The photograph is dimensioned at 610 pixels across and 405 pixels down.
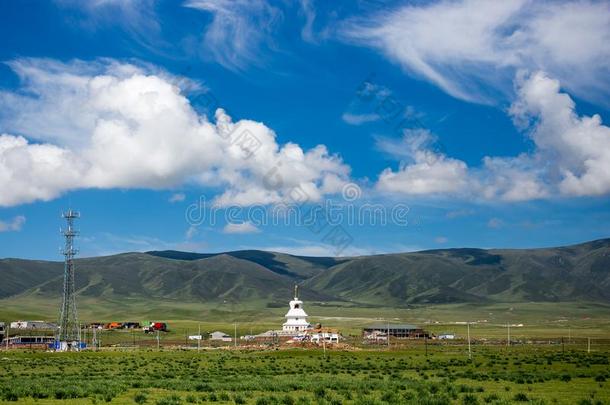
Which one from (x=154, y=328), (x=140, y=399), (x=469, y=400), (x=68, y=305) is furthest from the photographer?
(x=154, y=328)

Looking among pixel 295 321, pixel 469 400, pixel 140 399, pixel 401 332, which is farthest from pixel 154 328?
pixel 469 400

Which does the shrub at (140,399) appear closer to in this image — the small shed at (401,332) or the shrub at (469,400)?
the shrub at (469,400)

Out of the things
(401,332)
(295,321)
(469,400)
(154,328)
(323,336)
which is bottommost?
(401,332)

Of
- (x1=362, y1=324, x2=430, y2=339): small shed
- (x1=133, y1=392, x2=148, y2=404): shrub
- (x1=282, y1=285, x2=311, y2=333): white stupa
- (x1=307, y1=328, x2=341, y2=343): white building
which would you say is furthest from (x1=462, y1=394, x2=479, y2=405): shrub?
(x1=282, y1=285, x2=311, y2=333): white stupa

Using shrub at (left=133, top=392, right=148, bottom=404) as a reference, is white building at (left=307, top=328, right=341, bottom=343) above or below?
below

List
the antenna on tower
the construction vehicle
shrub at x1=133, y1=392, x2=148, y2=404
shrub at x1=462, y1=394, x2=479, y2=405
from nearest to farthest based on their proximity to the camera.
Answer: shrub at x1=462, y1=394, x2=479, y2=405, shrub at x1=133, y1=392, x2=148, y2=404, the antenna on tower, the construction vehicle

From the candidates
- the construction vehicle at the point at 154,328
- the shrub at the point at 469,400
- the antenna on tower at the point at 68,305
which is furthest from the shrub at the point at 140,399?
the construction vehicle at the point at 154,328

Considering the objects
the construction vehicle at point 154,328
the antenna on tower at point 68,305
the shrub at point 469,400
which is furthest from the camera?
the construction vehicle at point 154,328

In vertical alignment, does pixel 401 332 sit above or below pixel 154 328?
below

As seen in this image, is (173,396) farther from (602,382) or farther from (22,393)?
(602,382)

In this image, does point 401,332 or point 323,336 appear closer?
point 323,336

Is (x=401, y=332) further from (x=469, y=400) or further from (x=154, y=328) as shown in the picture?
(x=469, y=400)

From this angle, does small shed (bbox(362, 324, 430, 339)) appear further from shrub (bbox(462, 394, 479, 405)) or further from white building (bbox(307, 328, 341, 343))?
shrub (bbox(462, 394, 479, 405))

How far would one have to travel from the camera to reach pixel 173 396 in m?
31.1
